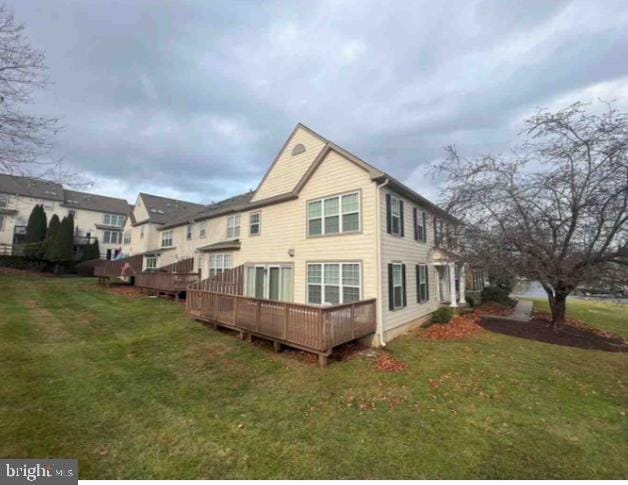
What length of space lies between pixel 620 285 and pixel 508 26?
30.3 ft

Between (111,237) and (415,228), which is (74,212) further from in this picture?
(415,228)

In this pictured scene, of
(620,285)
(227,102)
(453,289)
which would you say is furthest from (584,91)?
(227,102)

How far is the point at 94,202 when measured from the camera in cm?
3844

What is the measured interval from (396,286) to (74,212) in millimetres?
44247

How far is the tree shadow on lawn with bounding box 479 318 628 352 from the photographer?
8.98 meters

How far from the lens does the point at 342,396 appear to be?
5.67 metres

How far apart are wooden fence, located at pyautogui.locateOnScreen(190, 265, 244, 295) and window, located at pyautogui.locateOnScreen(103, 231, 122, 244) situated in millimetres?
33947

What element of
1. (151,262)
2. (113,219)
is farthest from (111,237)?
(151,262)

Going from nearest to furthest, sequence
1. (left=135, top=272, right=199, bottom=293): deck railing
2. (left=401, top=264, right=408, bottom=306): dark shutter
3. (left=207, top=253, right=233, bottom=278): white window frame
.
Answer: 1. (left=401, top=264, right=408, bottom=306): dark shutter
2. (left=207, top=253, right=233, bottom=278): white window frame
3. (left=135, top=272, right=199, bottom=293): deck railing

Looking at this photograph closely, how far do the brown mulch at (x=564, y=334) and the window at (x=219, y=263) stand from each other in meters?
13.5

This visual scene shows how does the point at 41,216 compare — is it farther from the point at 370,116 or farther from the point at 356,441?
the point at 356,441

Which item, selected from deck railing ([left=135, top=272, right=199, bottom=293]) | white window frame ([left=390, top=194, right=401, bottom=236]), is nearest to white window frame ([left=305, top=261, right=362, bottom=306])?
white window frame ([left=390, top=194, right=401, bottom=236])

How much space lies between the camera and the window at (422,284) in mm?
11922

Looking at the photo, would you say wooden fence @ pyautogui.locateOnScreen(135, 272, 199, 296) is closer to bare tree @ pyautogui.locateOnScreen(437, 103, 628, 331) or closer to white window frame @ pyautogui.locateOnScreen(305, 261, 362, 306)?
white window frame @ pyautogui.locateOnScreen(305, 261, 362, 306)
